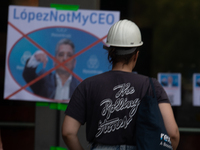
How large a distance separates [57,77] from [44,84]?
17 cm

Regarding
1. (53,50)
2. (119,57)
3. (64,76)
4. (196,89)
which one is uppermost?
(53,50)

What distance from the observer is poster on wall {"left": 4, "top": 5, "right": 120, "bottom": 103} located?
4383 millimetres

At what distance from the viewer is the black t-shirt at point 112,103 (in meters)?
2.43

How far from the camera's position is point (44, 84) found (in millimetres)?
4430

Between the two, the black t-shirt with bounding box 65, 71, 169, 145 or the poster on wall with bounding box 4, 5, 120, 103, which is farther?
the poster on wall with bounding box 4, 5, 120, 103

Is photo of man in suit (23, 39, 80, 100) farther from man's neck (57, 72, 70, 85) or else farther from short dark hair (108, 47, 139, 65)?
short dark hair (108, 47, 139, 65)

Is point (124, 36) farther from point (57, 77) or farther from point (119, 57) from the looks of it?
point (57, 77)

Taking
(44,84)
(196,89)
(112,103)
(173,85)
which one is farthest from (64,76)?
(112,103)

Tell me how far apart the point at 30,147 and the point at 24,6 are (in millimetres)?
1721

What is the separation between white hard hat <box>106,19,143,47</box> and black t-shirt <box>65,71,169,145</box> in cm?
20

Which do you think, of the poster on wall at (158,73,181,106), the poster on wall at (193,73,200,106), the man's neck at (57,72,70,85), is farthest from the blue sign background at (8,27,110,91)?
the poster on wall at (193,73,200,106)

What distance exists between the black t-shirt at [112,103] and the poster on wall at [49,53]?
1.89 metres

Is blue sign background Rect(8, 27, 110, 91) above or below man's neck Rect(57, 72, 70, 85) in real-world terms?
above

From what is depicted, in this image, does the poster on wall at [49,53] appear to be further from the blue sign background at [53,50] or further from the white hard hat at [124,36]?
the white hard hat at [124,36]
